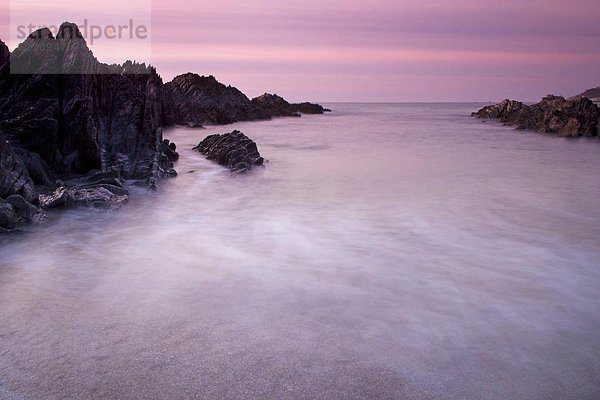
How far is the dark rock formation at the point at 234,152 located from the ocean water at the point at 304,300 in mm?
3687

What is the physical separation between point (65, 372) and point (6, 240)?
11.3 feet

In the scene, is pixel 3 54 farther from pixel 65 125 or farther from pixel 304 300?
pixel 304 300

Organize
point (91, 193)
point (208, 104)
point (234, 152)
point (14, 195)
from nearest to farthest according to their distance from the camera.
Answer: point (14, 195) < point (91, 193) < point (234, 152) < point (208, 104)

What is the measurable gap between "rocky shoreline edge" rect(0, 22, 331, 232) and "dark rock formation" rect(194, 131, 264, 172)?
0.12 m

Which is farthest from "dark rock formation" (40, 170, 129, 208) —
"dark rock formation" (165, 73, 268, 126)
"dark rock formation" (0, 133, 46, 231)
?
"dark rock formation" (165, 73, 268, 126)

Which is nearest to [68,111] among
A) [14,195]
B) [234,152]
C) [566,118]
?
[14,195]

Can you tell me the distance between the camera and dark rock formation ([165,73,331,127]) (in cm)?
3601

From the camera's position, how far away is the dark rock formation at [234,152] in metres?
12.8

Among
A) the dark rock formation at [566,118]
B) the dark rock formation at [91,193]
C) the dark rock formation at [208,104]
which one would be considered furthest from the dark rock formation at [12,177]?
the dark rock formation at [566,118]

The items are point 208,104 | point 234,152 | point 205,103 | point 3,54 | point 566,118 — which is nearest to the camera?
point 3,54

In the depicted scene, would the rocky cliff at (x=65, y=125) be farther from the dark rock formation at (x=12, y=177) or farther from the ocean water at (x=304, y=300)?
the ocean water at (x=304, y=300)

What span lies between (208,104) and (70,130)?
3497cm

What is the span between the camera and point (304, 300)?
4305mm

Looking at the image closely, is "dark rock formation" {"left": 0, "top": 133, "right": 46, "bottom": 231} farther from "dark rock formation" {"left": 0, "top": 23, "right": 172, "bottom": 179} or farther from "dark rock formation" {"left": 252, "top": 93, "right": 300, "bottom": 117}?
"dark rock formation" {"left": 252, "top": 93, "right": 300, "bottom": 117}
